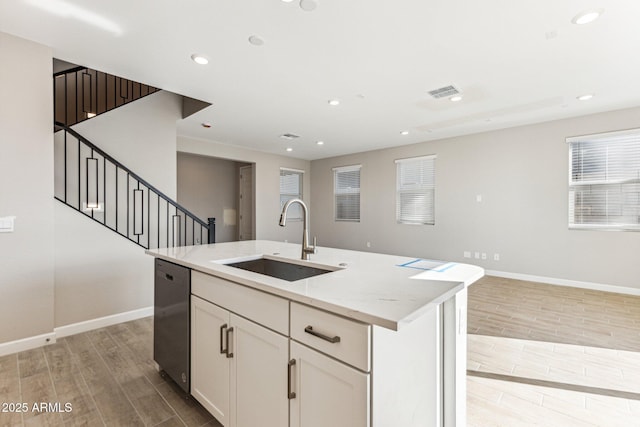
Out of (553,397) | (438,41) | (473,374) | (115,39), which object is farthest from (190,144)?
(553,397)

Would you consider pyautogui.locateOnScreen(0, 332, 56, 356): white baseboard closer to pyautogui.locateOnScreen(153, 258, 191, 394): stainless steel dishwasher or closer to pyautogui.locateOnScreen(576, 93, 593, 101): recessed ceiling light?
pyautogui.locateOnScreen(153, 258, 191, 394): stainless steel dishwasher

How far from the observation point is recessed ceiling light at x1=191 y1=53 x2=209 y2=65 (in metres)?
2.70

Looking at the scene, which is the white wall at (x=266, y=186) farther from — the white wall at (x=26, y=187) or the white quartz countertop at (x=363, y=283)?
the white quartz countertop at (x=363, y=283)

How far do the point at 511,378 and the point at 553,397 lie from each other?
253 mm

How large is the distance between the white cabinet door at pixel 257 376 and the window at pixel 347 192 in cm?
625

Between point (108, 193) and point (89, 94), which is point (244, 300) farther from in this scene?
A: point (89, 94)

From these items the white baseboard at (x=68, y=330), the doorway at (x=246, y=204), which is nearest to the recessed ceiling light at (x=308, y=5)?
the white baseboard at (x=68, y=330)

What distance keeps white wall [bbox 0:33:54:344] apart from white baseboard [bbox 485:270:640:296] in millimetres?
6250

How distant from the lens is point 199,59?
9.08 feet

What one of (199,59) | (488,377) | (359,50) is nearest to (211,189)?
(199,59)

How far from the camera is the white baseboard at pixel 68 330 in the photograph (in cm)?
245

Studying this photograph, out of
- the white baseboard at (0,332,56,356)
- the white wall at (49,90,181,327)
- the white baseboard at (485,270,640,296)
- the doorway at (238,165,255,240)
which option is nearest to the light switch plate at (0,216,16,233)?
the white wall at (49,90,181,327)

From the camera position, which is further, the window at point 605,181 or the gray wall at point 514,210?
the gray wall at point 514,210

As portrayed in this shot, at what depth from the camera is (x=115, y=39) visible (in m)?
2.42
